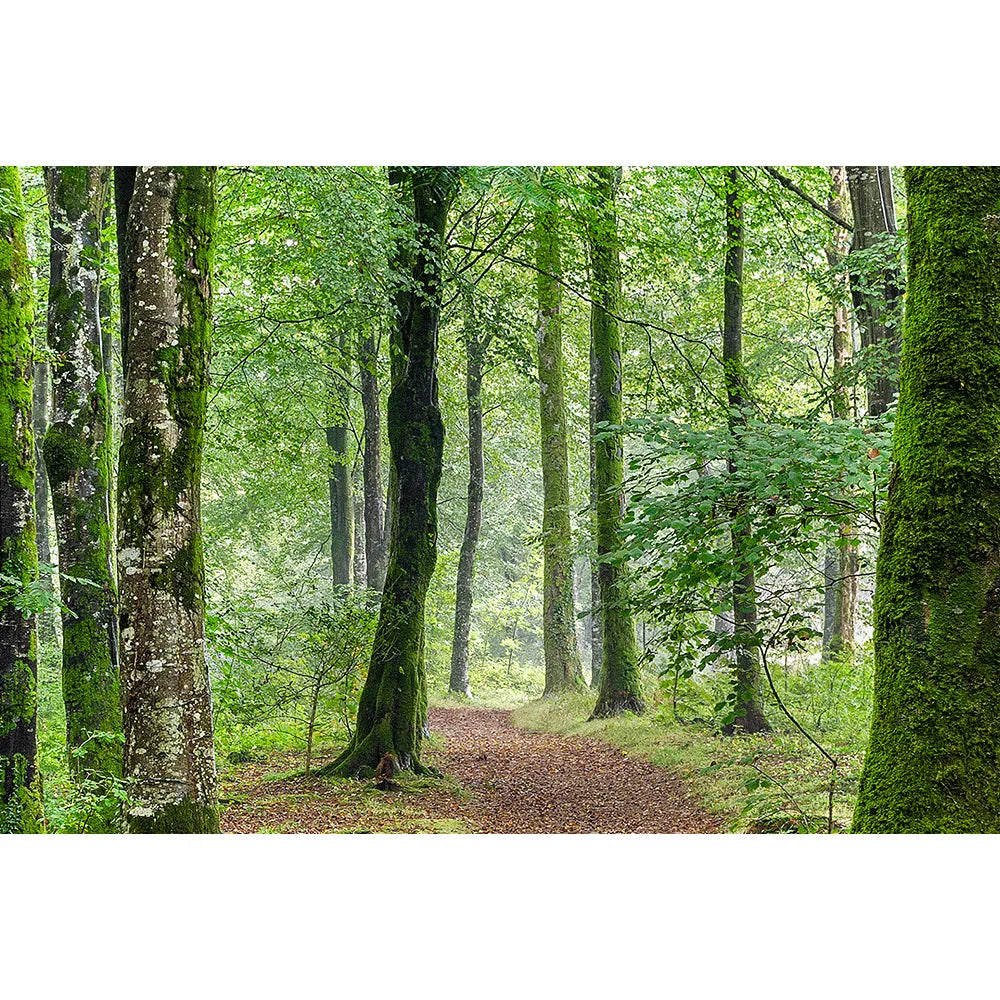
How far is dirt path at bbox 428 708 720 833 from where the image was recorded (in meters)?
7.39

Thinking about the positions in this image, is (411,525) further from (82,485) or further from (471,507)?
(471,507)

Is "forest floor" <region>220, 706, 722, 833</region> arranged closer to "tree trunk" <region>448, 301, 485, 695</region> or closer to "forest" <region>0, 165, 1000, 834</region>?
"forest" <region>0, 165, 1000, 834</region>

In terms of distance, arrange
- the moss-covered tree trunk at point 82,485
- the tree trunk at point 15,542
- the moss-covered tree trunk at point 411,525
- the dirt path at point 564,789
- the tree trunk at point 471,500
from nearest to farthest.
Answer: the tree trunk at point 15,542
the moss-covered tree trunk at point 82,485
the dirt path at point 564,789
the moss-covered tree trunk at point 411,525
the tree trunk at point 471,500

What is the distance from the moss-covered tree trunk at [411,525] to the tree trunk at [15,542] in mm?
3880

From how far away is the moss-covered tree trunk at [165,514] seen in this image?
11.9ft

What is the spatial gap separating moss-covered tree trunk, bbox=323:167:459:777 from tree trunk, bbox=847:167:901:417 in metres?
3.75

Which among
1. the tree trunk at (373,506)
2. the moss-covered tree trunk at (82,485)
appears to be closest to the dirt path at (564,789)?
the moss-covered tree trunk at (82,485)

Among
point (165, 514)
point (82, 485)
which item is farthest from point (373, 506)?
point (165, 514)

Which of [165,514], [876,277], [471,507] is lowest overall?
[471,507]

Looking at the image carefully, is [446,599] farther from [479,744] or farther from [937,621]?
[937,621]

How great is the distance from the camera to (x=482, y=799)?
8.05 m

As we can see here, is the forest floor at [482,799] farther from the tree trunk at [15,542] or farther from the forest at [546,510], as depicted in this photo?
the tree trunk at [15,542]

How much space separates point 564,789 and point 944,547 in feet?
22.0

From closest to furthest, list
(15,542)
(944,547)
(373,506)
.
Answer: (944,547) → (15,542) → (373,506)
